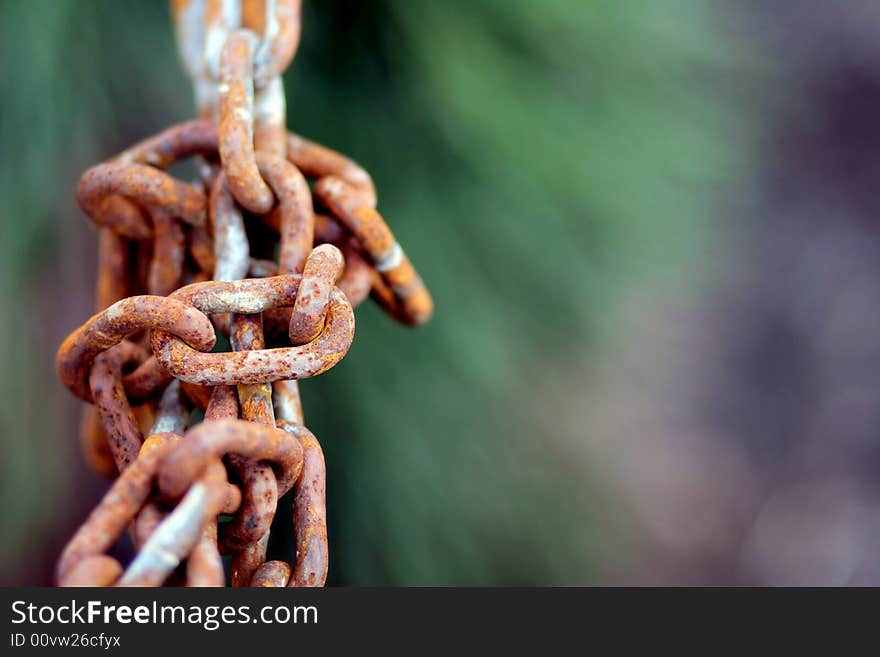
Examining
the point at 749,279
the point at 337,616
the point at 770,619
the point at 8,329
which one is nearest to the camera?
the point at 337,616

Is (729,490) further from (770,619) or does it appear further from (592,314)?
(770,619)

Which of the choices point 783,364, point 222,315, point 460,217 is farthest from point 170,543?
point 783,364

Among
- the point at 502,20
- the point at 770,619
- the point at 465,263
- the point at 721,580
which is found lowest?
the point at 770,619

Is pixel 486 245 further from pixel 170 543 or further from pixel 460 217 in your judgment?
pixel 170 543

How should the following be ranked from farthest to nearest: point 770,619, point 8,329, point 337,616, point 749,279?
1. point 749,279
2. point 8,329
3. point 770,619
4. point 337,616

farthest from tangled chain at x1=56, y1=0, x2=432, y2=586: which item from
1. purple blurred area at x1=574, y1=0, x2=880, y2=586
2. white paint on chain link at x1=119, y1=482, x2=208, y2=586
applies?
purple blurred area at x1=574, y1=0, x2=880, y2=586

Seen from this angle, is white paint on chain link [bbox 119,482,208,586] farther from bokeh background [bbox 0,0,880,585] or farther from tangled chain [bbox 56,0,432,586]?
bokeh background [bbox 0,0,880,585]

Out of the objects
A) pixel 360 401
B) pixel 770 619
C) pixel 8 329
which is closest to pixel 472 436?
pixel 360 401

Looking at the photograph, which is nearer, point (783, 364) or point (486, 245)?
point (486, 245)
